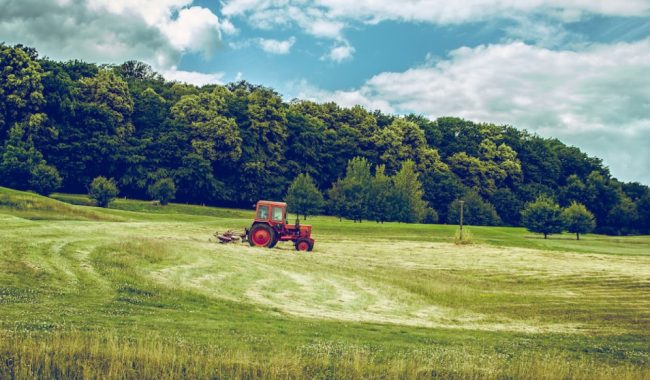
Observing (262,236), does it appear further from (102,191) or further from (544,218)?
(544,218)

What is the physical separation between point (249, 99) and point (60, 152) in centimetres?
3363

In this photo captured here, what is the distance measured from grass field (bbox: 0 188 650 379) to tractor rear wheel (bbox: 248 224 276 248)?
184cm

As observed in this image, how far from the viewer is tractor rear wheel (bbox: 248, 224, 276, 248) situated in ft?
121

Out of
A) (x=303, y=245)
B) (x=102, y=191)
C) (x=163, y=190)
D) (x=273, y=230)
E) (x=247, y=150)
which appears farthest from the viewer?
(x=247, y=150)

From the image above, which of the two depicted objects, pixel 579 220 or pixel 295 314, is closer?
pixel 295 314

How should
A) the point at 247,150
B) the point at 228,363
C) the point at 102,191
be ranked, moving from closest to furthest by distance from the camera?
the point at 228,363
the point at 102,191
the point at 247,150

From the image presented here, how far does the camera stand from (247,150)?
97125mm

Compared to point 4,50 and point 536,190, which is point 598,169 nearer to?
point 536,190

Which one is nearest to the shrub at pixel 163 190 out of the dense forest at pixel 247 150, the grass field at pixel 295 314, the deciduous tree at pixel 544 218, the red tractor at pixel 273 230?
the dense forest at pixel 247 150

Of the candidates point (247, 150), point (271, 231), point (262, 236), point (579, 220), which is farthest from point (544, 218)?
point (262, 236)

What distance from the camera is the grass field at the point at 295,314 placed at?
35.9 feet

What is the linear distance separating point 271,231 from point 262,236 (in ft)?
2.19

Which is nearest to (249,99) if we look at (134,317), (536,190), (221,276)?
(536,190)

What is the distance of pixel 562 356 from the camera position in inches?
528
